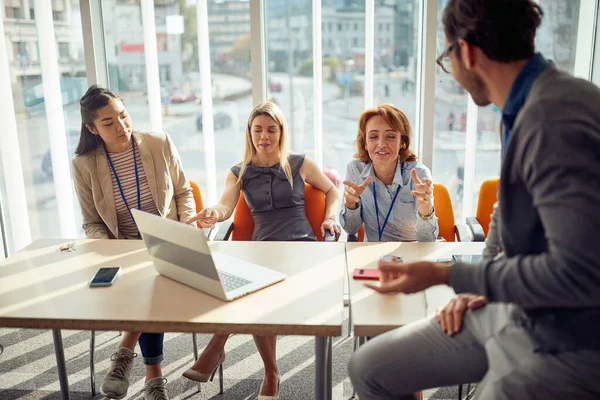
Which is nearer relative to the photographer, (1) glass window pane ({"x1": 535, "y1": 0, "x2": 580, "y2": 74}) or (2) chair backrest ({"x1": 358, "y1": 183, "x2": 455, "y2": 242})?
(2) chair backrest ({"x1": 358, "y1": 183, "x2": 455, "y2": 242})

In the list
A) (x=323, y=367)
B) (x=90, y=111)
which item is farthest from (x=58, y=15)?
(x=323, y=367)

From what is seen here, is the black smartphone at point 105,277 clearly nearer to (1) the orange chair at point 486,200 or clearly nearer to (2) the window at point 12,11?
(1) the orange chair at point 486,200

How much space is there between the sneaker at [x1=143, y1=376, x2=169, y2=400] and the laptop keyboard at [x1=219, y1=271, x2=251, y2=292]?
2.63 ft

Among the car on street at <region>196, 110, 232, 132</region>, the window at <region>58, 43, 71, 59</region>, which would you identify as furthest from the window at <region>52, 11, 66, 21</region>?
the car on street at <region>196, 110, 232, 132</region>

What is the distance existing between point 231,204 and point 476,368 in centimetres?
160

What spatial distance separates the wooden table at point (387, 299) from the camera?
152cm

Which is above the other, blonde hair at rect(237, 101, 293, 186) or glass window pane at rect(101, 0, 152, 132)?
glass window pane at rect(101, 0, 152, 132)

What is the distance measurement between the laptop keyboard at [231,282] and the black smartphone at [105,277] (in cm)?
37

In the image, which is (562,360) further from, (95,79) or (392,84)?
(95,79)

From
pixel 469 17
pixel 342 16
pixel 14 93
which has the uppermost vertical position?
pixel 342 16

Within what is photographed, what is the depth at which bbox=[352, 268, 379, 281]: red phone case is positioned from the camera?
1808 mm

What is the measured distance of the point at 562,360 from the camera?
1169 mm

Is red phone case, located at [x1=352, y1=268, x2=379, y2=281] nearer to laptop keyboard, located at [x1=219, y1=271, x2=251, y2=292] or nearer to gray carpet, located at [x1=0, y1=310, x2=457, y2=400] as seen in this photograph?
laptop keyboard, located at [x1=219, y1=271, x2=251, y2=292]

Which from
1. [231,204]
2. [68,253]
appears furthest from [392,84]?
[68,253]
